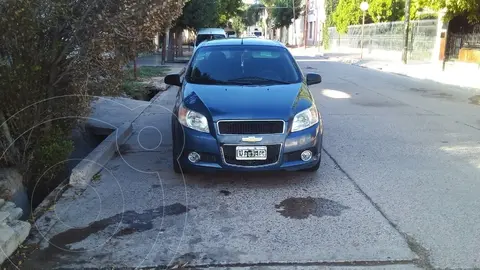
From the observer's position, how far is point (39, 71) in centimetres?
495

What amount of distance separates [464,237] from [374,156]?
8.78 feet

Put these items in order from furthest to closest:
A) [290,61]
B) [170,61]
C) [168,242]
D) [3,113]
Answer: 1. [170,61]
2. [290,61]
3. [3,113]
4. [168,242]

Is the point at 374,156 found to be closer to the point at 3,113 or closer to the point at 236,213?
the point at 236,213

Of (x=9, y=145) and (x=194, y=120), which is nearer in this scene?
(x=9, y=145)

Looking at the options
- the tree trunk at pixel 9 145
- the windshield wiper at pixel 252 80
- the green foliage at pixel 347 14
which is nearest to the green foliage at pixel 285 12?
the green foliage at pixel 347 14

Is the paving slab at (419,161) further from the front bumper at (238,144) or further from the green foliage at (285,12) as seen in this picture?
the green foliage at (285,12)

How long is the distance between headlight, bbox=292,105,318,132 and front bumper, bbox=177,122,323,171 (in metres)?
0.06

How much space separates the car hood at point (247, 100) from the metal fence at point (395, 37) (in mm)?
23077

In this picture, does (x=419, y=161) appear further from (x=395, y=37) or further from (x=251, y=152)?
(x=395, y=37)

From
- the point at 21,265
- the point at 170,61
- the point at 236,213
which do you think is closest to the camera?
the point at 21,265

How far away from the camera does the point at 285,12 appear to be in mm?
70125

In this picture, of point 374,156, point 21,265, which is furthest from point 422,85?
point 21,265

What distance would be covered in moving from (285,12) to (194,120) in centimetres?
6799

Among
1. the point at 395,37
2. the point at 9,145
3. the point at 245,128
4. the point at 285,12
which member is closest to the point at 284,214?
the point at 245,128
